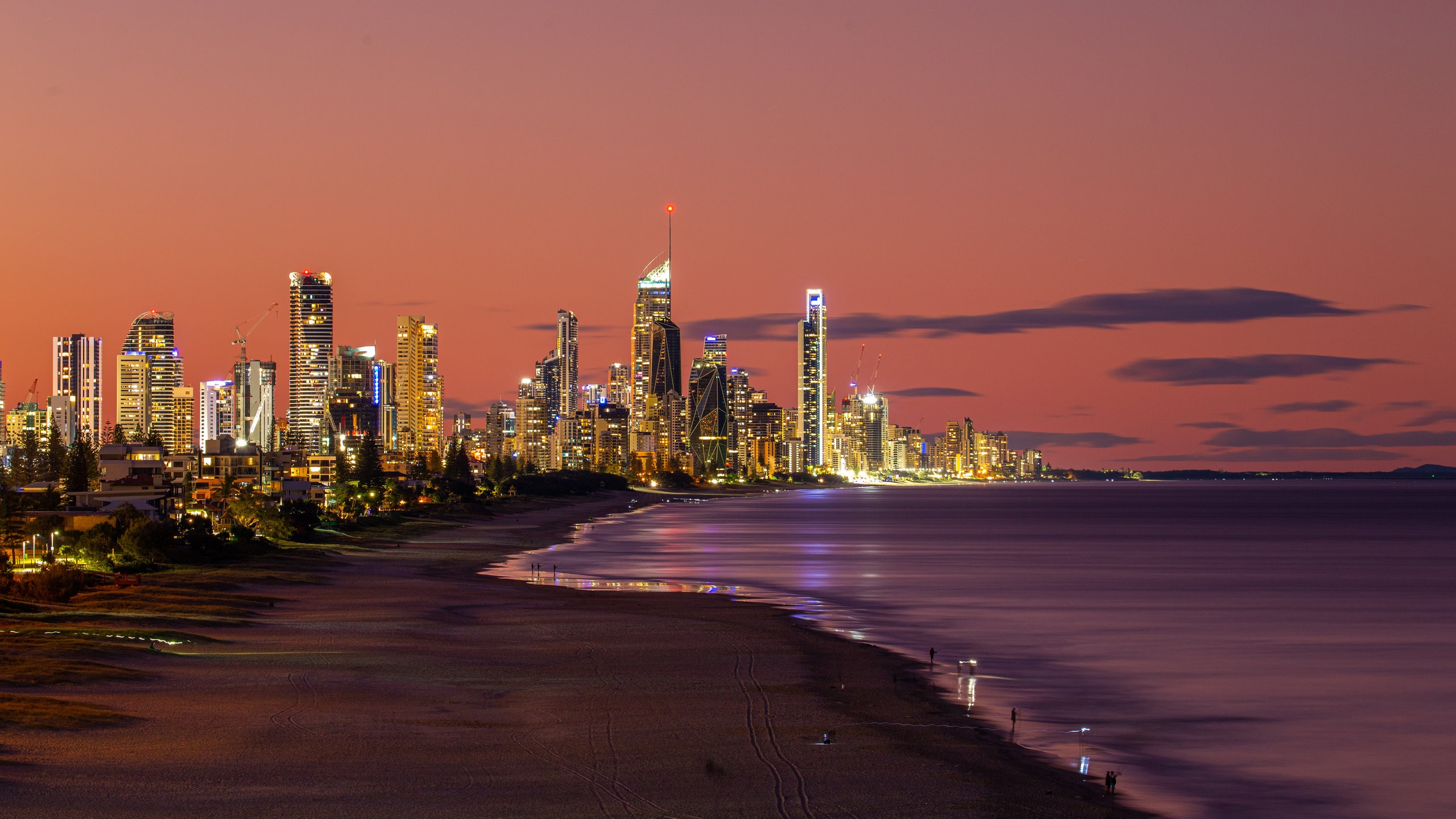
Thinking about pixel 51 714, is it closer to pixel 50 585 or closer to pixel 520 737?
pixel 520 737

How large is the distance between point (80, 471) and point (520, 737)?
135407mm

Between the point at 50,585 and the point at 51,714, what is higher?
the point at 50,585

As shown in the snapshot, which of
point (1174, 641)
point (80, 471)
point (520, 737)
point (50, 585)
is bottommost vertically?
point (1174, 641)

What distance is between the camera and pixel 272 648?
40.4 meters

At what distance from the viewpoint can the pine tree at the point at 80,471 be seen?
473 feet

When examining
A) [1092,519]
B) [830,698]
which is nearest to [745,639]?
[830,698]

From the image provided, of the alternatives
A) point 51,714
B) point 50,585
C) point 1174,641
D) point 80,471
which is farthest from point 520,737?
point 80,471

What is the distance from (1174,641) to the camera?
52406 millimetres

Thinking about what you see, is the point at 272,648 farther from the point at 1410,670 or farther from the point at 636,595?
the point at 1410,670

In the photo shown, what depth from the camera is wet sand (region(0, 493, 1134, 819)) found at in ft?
74.9

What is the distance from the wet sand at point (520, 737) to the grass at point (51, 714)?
0.55 meters

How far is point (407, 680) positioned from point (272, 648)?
7.33 metres

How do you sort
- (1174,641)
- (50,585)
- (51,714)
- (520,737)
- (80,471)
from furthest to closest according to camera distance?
(80,471)
(1174,641)
(50,585)
(520,737)
(51,714)

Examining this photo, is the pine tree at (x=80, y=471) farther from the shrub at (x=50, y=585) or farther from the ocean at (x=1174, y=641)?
the shrub at (x=50, y=585)
